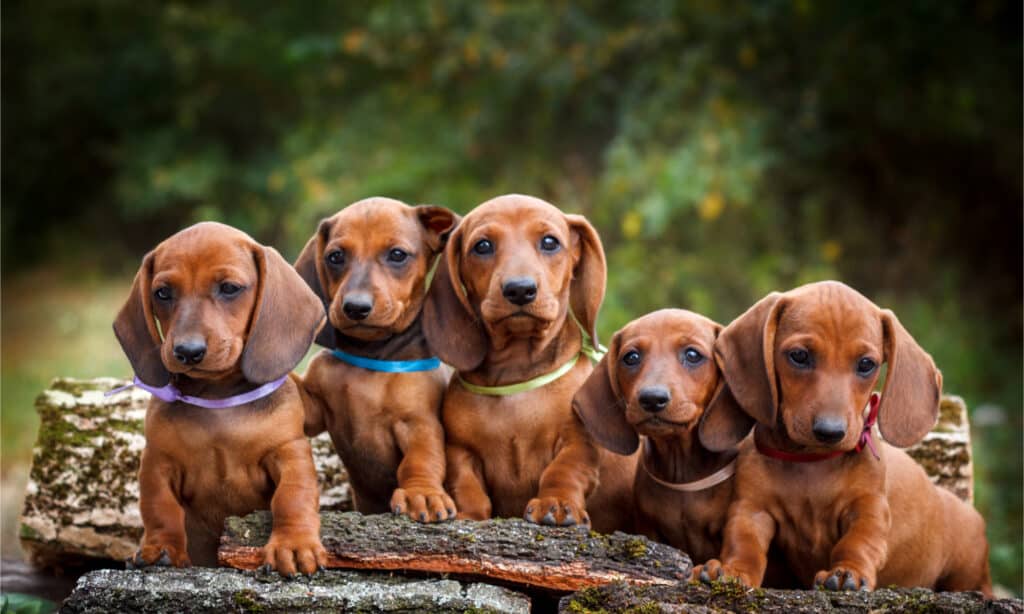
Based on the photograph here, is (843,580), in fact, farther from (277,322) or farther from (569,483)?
(277,322)

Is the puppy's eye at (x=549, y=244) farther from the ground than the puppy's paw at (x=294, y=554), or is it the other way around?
the puppy's eye at (x=549, y=244)

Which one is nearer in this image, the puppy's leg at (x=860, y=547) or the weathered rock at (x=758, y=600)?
the weathered rock at (x=758, y=600)

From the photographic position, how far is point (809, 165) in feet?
35.9

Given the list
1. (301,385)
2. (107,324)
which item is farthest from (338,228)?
(107,324)

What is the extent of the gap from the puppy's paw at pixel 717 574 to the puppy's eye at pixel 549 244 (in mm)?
1317

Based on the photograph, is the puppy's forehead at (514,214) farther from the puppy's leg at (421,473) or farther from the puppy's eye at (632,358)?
the puppy's leg at (421,473)

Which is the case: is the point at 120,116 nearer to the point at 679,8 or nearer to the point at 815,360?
the point at 679,8

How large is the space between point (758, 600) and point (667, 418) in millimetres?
711

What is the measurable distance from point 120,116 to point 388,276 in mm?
13220

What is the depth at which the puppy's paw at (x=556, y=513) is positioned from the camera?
13.3 feet

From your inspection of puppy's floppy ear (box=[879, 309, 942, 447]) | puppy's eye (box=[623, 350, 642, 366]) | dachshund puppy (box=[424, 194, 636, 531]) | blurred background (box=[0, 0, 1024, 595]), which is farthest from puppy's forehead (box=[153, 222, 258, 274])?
blurred background (box=[0, 0, 1024, 595])

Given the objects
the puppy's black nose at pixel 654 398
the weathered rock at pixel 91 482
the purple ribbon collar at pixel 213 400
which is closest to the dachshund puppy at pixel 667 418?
the puppy's black nose at pixel 654 398

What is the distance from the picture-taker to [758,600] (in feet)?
12.2

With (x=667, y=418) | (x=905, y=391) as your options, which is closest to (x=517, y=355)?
(x=667, y=418)
